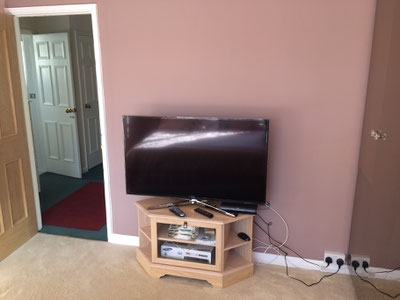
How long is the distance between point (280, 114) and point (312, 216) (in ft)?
2.78

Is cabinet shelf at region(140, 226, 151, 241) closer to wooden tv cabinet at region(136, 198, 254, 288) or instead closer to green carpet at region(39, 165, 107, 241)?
wooden tv cabinet at region(136, 198, 254, 288)

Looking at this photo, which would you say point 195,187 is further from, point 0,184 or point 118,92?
point 0,184

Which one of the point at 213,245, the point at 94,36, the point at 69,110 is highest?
the point at 94,36

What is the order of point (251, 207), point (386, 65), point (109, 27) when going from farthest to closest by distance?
1. point (109, 27)
2. point (251, 207)
3. point (386, 65)

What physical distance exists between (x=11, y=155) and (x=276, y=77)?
7.47 ft

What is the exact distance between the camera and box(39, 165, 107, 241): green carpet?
332 cm

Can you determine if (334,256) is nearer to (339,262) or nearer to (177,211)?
(339,262)

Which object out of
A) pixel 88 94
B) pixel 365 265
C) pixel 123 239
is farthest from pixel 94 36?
pixel 365 265

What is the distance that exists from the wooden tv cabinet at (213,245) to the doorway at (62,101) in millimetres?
1842

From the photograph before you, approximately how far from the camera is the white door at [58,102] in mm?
4637

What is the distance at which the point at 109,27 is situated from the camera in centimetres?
276

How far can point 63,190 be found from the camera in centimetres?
439

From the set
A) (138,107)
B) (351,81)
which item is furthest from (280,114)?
(138,107)

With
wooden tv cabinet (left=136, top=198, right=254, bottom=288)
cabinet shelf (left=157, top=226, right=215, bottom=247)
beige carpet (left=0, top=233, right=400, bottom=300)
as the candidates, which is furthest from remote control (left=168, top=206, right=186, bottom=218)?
beige carpet (left=0, top=233, right=400, bottom=300)
